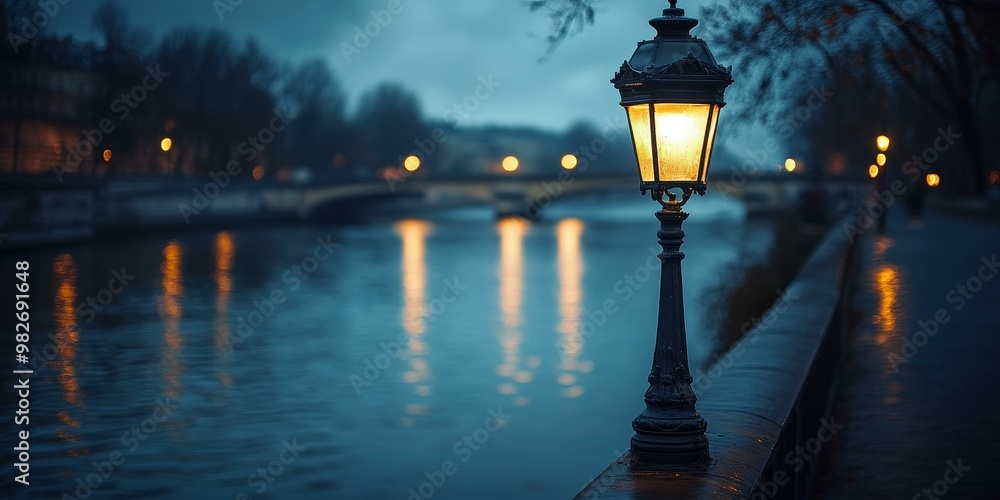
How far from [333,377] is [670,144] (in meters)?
12.4

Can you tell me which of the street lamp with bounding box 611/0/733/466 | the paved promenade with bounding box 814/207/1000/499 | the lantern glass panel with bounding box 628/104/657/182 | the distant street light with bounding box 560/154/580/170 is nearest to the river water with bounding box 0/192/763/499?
the paved promenade with bounding box 814/207/1000/499

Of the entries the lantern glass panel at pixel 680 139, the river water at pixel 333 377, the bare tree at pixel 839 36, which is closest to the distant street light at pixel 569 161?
the river water at pixel 333 377

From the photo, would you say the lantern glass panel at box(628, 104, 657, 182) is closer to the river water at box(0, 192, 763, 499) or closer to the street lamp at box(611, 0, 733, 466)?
the street lamp at box(611, 0, 733, 466)

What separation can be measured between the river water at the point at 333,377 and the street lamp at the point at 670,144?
572cm

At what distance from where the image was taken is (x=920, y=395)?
32.7 ft

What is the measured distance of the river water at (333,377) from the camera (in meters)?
12.7

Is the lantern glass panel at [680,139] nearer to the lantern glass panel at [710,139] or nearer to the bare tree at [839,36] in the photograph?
the lantern glass panel at [710,139]

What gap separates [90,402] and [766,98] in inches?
388

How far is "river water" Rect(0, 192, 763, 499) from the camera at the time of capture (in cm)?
1270

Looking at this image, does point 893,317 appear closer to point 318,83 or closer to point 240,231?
point 240,231

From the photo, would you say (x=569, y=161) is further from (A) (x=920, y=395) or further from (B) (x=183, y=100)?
(A) (x=920, y=395)

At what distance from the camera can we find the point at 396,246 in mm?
51688

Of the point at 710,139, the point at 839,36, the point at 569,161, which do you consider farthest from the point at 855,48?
the point at 569,161

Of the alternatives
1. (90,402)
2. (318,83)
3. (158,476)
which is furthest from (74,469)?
(318,83)
